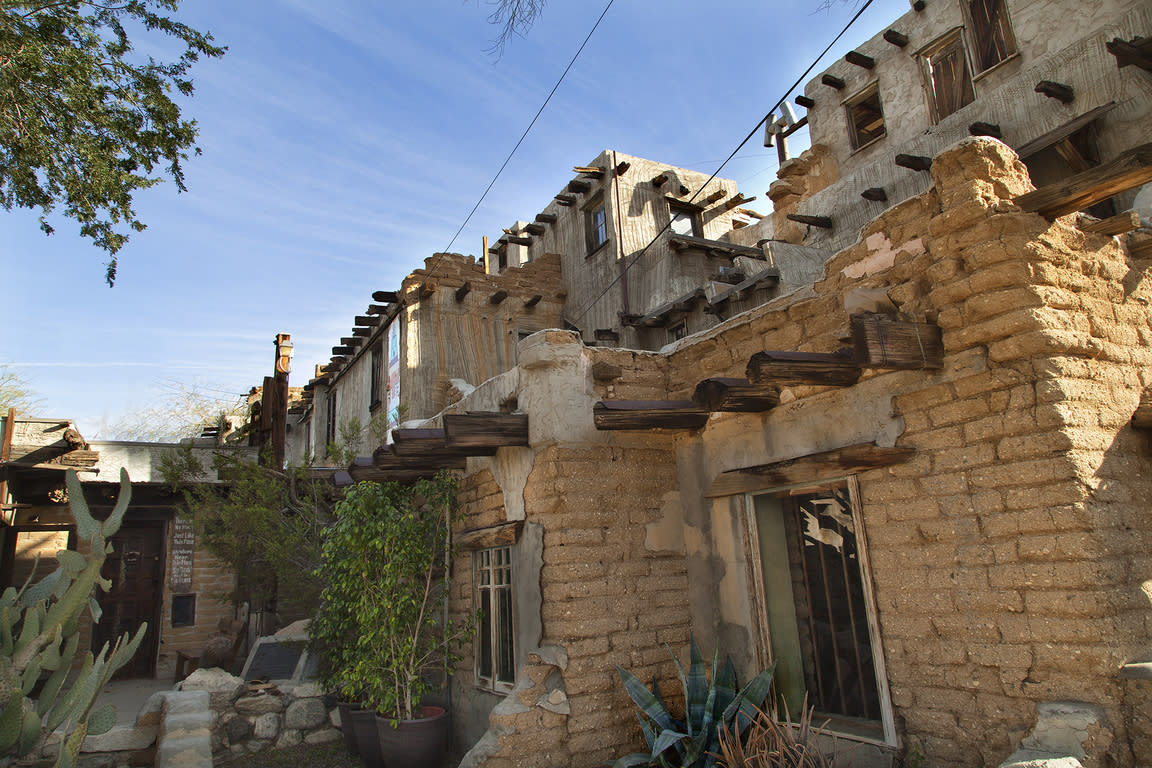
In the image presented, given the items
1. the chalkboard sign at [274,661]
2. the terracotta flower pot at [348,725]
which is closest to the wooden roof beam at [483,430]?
the terracotta flower pot at [348,725]

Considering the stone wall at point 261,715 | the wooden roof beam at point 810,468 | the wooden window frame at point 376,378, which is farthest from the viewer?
the wooden window frame at point 376,378

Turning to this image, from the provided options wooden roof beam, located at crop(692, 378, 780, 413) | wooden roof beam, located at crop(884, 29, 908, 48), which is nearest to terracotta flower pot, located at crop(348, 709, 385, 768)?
wooden roof beam, located at crop(692, 378, 780, 413)

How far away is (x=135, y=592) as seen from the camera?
1221cm

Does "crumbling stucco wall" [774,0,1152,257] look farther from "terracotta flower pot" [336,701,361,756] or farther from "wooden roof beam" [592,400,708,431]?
"terracotta flower pot" [336,701,361,756]

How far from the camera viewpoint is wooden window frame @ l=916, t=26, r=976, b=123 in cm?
915

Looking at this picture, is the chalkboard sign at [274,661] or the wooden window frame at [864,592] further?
the chalkboard sign at [274,661]

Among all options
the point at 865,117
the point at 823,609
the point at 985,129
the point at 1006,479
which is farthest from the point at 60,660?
the point at 865,117

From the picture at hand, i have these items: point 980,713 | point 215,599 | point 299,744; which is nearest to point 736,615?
point 980,713

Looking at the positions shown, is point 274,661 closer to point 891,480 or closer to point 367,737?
point 367,737

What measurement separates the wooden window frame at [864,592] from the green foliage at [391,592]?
105 inches

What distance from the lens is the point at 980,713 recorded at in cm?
358

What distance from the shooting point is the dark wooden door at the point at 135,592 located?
11961 millimetres

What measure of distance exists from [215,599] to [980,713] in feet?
38.8

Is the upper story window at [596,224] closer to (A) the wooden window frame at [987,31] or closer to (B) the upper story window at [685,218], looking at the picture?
(B) the upper story window at [685,218]
